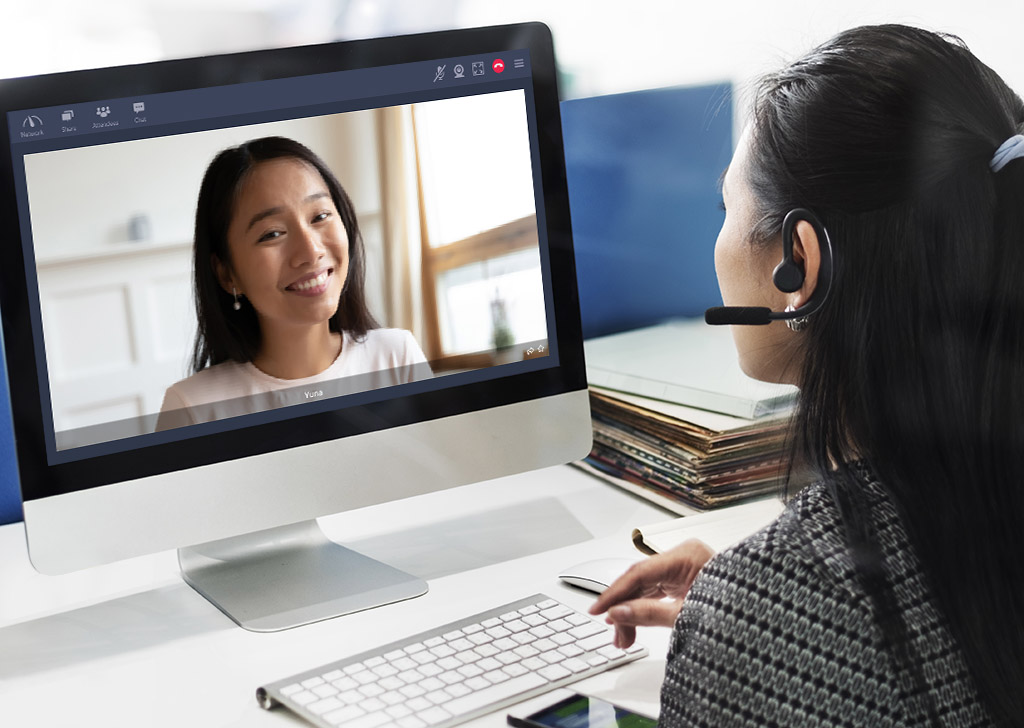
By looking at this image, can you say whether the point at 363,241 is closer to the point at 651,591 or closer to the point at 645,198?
the point at 651,591

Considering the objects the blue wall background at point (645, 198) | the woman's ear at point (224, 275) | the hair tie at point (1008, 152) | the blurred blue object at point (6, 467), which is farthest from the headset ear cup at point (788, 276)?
the blurred blue object at point (6, 467)

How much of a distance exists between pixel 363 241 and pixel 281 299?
0.29 feet

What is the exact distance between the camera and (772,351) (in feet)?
2.71

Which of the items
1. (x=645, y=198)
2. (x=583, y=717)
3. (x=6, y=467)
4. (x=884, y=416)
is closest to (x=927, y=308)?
(x=884, y=416)

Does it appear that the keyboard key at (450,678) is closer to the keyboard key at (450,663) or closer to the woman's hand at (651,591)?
the keyboard key at (450,663)

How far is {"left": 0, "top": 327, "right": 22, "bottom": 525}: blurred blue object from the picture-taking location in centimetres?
115

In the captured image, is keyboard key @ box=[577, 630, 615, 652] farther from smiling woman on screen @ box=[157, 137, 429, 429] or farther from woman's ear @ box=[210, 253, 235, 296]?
woman's ear @ box=[210, 253, 235, 296]

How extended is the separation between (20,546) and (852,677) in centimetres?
91

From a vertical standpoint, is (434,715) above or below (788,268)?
below

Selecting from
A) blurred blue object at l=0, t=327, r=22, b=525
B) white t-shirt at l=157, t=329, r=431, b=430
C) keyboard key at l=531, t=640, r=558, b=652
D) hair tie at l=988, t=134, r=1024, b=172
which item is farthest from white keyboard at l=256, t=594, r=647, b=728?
blurred blue object at l=0, t=327, r=22, b=525

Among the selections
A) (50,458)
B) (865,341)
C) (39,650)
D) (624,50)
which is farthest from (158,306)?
(624,50)

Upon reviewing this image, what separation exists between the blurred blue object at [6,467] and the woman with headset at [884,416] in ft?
2.44

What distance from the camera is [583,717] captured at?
70cm

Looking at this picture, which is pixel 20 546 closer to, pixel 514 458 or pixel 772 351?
pixel 514 458
